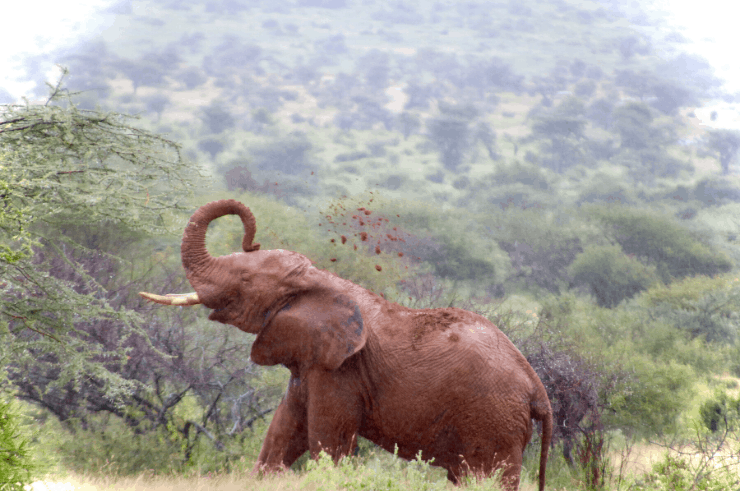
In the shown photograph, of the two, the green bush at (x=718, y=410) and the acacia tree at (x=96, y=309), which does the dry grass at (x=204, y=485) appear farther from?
the green bush at (x=718, y=410)

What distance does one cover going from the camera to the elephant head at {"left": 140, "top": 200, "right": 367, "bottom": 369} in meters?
5.17

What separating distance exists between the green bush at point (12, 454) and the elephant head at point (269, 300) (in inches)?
57.4

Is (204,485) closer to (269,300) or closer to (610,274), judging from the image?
(269,300)

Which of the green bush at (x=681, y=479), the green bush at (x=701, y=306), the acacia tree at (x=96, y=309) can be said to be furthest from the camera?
the green bush at (x=701, y=306)

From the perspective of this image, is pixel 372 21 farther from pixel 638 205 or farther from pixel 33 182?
pixel 33 182

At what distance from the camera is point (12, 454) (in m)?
4.21

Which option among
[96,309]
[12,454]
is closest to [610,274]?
[96,309]

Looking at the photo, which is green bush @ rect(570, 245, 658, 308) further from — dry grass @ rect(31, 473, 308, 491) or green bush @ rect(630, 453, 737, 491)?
dry grass @ rect(31, 473, 308, 491)

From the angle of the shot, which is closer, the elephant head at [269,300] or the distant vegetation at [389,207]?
the elephant head at [269,300]

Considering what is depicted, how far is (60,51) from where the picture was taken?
82812 millimetres

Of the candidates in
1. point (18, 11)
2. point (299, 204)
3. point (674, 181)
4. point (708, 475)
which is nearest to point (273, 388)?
point (708, 475)

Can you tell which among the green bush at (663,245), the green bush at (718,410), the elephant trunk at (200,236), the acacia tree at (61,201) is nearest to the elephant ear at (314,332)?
the elephant trunk at (200,236)

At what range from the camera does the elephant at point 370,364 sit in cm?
504

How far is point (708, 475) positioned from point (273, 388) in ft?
24.0
